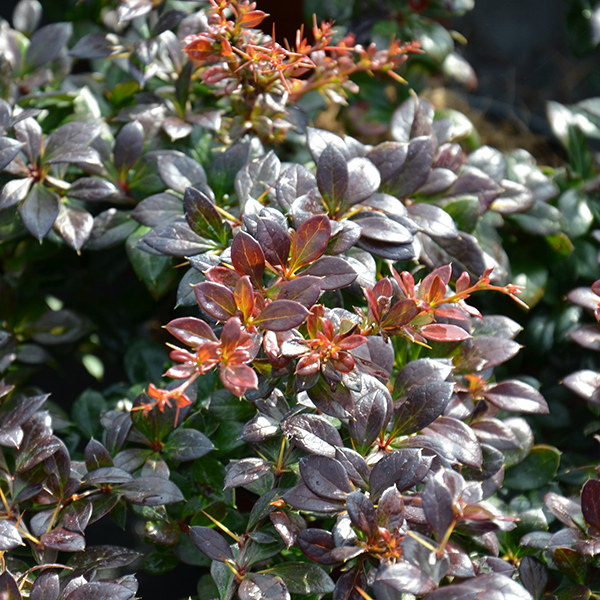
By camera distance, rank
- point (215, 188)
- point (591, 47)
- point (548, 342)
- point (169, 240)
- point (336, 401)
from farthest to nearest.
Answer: point (591, 47), point (548, 342), point (215, 188), point (169, 240), point (336, 401)

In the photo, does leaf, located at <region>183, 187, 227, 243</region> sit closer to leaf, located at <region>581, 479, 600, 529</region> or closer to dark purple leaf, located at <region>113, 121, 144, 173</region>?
dark purple leaf, located at <region>113, 121, 144, 173</region>

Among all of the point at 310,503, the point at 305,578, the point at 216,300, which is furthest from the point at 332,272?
the point at 305,578

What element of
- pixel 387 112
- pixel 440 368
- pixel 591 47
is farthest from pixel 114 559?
pixel 591 47

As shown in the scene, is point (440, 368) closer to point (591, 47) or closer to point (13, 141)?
point (13, 141)

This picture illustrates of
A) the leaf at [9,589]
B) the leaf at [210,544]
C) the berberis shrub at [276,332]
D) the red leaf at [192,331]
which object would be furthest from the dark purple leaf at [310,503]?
the leaf at [9,589]

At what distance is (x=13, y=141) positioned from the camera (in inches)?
34.9

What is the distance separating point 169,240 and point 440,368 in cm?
40

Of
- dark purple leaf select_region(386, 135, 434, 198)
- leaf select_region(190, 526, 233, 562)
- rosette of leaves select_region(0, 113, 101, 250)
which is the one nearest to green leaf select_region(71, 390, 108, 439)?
rosette of leaves select_region(0, 113, 101, 250)

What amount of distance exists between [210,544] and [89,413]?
481 mm

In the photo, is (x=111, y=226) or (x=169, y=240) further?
(x=111, y=226)

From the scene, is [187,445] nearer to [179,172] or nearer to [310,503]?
[310,503]

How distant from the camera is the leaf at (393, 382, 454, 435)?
2.45 feet

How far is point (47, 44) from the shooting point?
1.21m

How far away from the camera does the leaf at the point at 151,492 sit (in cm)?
82
